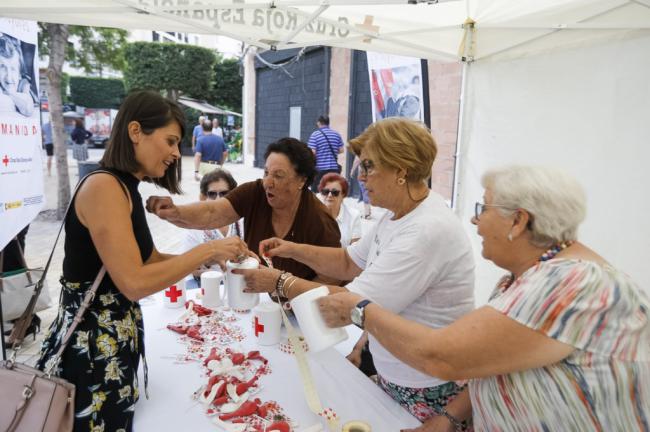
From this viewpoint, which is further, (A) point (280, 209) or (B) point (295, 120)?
(B) point (295, 120)

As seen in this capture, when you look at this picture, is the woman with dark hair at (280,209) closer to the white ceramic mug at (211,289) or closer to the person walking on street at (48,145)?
the white ceramic mug at (211,289)

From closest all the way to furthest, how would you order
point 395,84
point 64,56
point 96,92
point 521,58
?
point 521,58 < point 395,84 < point 64,56 < point 96,92

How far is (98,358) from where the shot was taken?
1.38 meters

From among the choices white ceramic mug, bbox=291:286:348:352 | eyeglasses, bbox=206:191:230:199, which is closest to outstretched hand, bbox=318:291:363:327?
white ceramic mug, bbox=291:286:348:352

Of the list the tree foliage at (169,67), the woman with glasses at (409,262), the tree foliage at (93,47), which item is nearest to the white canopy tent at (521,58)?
the woman with glasses at (409,262)

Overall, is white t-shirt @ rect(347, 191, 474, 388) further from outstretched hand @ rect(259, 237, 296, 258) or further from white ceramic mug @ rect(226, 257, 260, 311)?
outstretched hand @ rect(259, 237, 296, 258)

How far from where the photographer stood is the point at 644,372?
3.56 feet

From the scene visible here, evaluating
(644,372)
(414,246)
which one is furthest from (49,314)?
(644,372)

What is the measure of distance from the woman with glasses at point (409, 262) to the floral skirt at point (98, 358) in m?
0.56

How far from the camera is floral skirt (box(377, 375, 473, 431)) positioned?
1633 mm

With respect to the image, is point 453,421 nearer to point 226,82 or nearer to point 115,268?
point 115,268

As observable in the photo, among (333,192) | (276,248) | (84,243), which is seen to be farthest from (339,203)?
(84,243)

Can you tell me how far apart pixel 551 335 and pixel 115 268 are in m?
1.21

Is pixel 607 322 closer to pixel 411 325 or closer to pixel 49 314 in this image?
pixel 411 325
